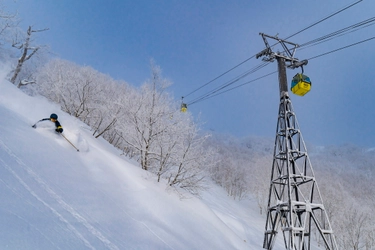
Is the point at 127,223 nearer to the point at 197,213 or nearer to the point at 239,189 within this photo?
the point at 197,213

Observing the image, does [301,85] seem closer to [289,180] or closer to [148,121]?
[289,180]

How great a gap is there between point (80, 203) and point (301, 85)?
350 inches

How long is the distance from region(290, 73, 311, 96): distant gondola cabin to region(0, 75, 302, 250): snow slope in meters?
6.66

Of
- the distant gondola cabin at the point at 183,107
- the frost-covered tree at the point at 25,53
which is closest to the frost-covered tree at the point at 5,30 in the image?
the frost-covered tree at the point at 25,53

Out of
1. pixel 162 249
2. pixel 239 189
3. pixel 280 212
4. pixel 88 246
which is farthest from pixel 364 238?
pixel 88 246

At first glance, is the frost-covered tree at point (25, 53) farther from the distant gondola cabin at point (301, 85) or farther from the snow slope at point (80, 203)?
the distant gondola cabin at point (301, 85)

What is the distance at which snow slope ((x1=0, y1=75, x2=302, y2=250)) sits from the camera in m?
3.51

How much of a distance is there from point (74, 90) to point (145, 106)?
41.9 feet

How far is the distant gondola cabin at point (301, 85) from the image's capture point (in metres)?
8.79

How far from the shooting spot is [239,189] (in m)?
44.5

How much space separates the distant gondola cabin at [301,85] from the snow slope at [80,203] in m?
6.66

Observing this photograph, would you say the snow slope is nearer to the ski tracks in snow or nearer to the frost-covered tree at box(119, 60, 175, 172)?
the ski tracks in snow

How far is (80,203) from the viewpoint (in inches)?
197

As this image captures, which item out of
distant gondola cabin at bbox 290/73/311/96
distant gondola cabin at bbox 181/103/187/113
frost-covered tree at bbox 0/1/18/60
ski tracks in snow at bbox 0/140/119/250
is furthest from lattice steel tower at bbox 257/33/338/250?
frost-covered tree at bbox 0/1/18/60
